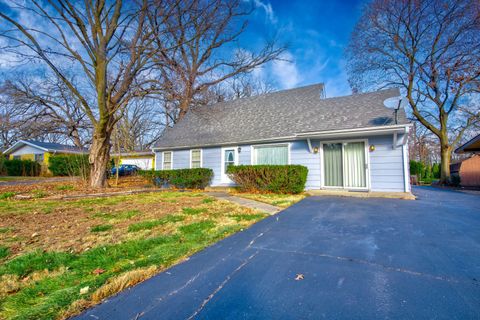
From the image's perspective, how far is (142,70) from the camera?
9.50 meters

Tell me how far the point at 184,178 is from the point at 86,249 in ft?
25.1

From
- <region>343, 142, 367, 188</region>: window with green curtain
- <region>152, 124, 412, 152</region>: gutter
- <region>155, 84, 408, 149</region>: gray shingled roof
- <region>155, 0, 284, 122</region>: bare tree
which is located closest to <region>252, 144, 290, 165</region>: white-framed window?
<region>152, 124, 412, 152</region>: gutter

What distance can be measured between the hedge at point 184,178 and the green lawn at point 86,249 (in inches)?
204

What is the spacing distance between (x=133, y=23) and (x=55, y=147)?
26.7 meters

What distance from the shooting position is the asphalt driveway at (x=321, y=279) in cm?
159

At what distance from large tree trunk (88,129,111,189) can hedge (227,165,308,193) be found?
5897mm

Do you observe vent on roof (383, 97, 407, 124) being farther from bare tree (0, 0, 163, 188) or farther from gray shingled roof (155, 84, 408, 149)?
bare tree (0, 0, 163, 188)

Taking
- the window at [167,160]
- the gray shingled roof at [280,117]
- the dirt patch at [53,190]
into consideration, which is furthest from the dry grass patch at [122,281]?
the window at [167,160]

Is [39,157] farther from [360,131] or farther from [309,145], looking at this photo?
[360,131]

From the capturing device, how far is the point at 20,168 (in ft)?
73.0

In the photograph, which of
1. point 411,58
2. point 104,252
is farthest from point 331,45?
point 104,252

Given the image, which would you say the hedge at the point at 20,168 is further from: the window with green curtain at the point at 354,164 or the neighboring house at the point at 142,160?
the window with green curtain at the point at 354,164

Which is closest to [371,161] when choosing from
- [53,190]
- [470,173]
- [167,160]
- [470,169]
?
[167,160]

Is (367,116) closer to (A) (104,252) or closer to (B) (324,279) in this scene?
(B) (324,279)
